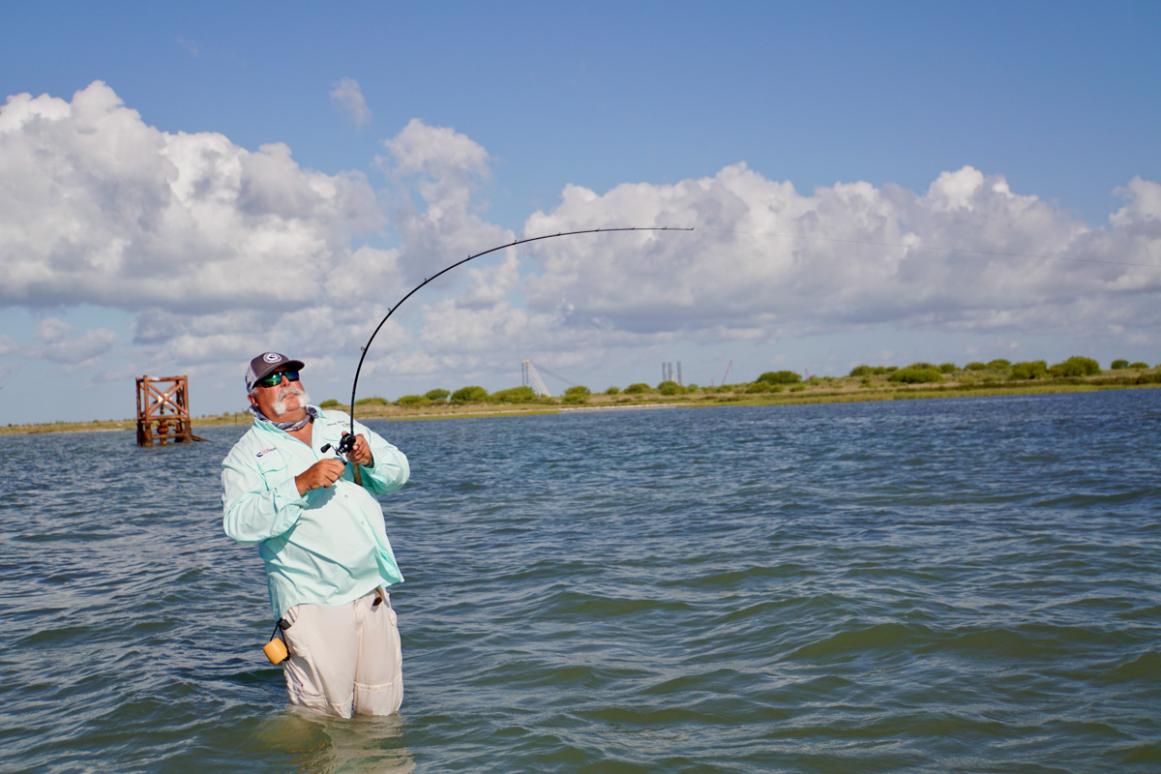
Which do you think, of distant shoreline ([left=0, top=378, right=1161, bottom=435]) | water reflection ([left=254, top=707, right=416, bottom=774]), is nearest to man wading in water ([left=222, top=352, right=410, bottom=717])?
water reflection ([left=254, top=707, right=416, bottom=774])

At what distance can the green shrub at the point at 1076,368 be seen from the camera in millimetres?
108125

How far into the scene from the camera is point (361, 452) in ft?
18.2

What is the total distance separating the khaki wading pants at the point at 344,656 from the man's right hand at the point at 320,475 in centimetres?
86

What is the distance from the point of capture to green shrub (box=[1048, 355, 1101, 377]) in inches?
4257

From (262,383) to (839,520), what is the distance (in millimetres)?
11611

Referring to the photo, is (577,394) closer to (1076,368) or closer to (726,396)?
(726,396)

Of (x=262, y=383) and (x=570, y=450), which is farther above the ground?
(x=262, y=383)

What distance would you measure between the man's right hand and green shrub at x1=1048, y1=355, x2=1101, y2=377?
117561 mm

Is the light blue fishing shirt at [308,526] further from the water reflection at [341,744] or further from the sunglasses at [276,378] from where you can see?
the water reflection at [341,744]

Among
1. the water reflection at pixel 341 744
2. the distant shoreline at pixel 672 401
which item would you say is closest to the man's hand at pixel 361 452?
the water reflection at pixel 341 744

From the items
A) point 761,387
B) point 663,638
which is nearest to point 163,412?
point 663,638

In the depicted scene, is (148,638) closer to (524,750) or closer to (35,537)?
(524,750)

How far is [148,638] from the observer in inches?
376

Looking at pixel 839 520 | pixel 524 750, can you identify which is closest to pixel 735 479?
pixel 839 520
